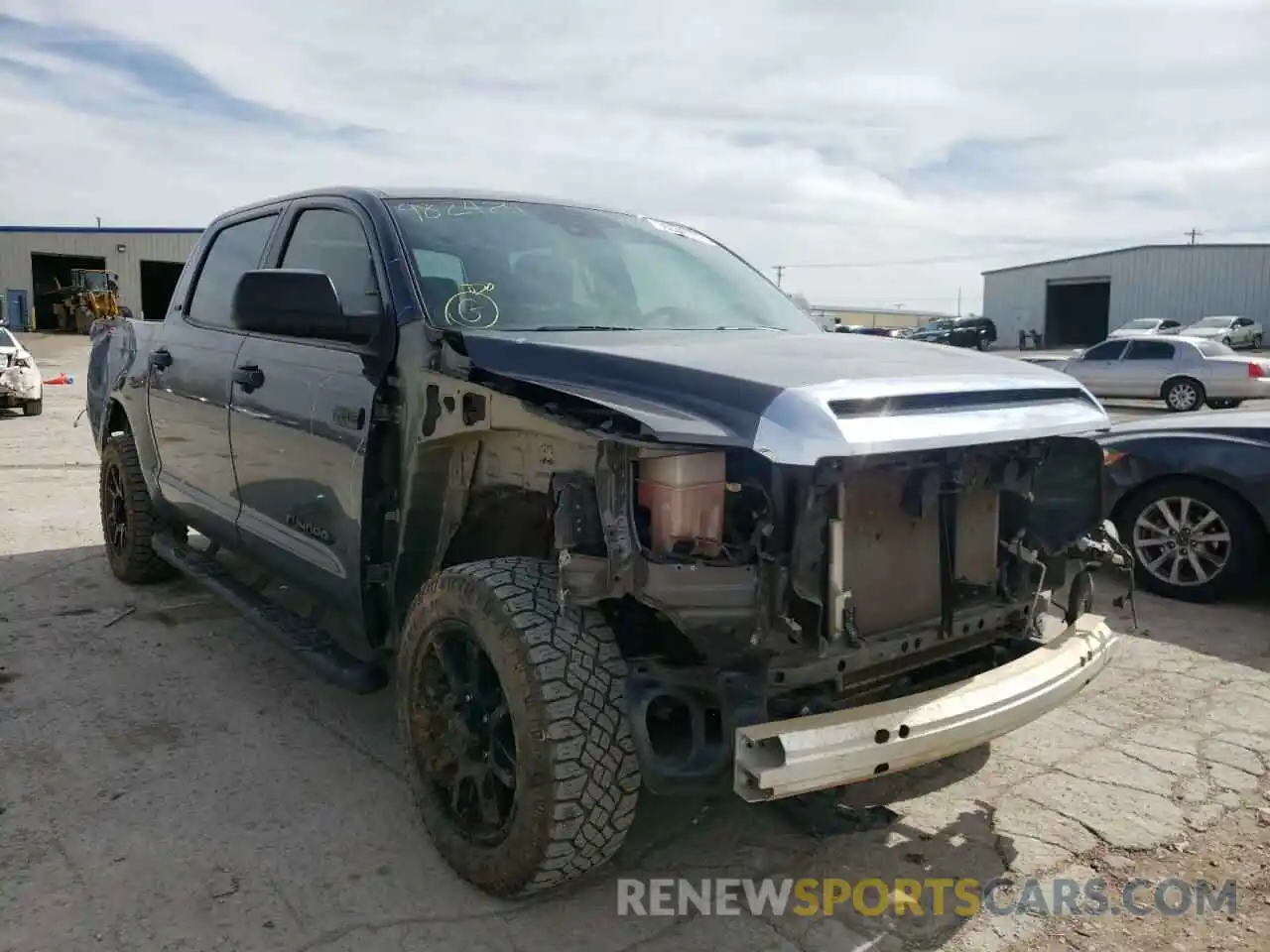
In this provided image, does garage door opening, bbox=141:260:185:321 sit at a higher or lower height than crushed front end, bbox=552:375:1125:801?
higher

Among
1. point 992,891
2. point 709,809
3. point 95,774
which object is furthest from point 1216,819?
point 95,774

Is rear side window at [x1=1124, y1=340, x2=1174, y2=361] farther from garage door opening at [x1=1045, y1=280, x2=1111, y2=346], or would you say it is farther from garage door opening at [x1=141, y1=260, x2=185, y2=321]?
garage door opening at [x1=141, y1=260, x2=185, y2=321]

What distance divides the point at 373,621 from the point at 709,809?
1217 millimetres

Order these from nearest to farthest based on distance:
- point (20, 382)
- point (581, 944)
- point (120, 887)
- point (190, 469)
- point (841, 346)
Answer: point (581, 944) → point (120, 887) → point (841, 346) → point (190, 469) → point (20, 382)

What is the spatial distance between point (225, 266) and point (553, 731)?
328 centimetres

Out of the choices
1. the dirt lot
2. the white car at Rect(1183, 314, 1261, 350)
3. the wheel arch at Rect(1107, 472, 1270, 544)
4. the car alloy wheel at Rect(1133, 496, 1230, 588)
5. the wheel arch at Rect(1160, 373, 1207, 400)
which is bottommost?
the dirt lot

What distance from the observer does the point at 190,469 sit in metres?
4.71

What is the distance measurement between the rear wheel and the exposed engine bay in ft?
54.9

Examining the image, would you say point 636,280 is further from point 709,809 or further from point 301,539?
point 709,809

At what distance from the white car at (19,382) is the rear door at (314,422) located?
475 inches

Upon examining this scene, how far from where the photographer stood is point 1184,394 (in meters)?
17.7

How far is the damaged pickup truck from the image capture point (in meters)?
2.41

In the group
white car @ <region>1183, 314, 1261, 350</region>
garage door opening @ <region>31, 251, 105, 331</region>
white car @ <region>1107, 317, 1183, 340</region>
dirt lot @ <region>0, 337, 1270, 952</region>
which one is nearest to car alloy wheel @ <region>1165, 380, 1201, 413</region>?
dirt lot @ <region>0, 337, 1270, 952</region>

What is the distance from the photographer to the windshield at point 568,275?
3.32 metres
